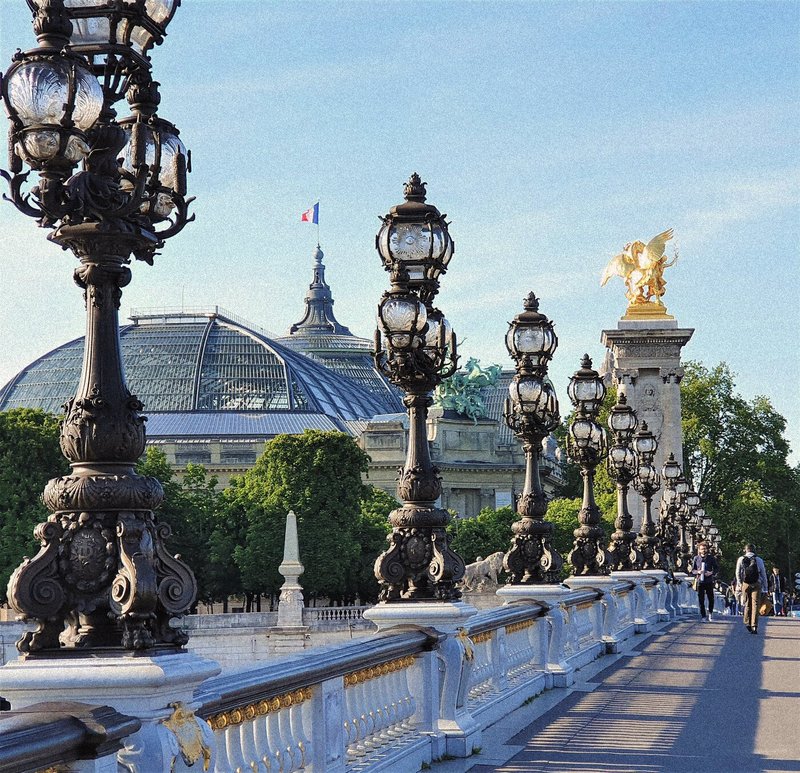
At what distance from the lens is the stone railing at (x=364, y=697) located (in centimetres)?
659

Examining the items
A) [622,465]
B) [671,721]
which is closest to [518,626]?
[671,721]

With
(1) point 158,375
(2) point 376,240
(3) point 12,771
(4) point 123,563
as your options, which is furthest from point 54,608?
(1) point 158,375

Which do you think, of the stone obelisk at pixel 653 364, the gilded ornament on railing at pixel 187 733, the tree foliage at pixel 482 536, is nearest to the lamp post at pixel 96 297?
the gilded ornament on railing at pixel 187 733

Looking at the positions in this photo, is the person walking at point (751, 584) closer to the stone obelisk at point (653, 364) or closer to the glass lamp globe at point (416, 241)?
the glass lamp globe at point (416, 241)

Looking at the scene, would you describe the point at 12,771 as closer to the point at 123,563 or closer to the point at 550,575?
the point at 123,563

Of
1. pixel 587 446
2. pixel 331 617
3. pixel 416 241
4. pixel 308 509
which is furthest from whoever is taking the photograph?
pixel 308 509

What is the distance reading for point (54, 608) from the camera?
258 inches

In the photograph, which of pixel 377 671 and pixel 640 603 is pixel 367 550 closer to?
pixel 640 603

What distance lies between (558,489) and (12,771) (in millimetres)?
121086

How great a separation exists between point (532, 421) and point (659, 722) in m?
6.11

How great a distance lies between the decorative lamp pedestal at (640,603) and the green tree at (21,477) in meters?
44.9

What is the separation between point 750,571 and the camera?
3003 centimetres

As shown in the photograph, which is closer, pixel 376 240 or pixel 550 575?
pixel 376 240

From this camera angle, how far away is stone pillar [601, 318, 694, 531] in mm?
80438
